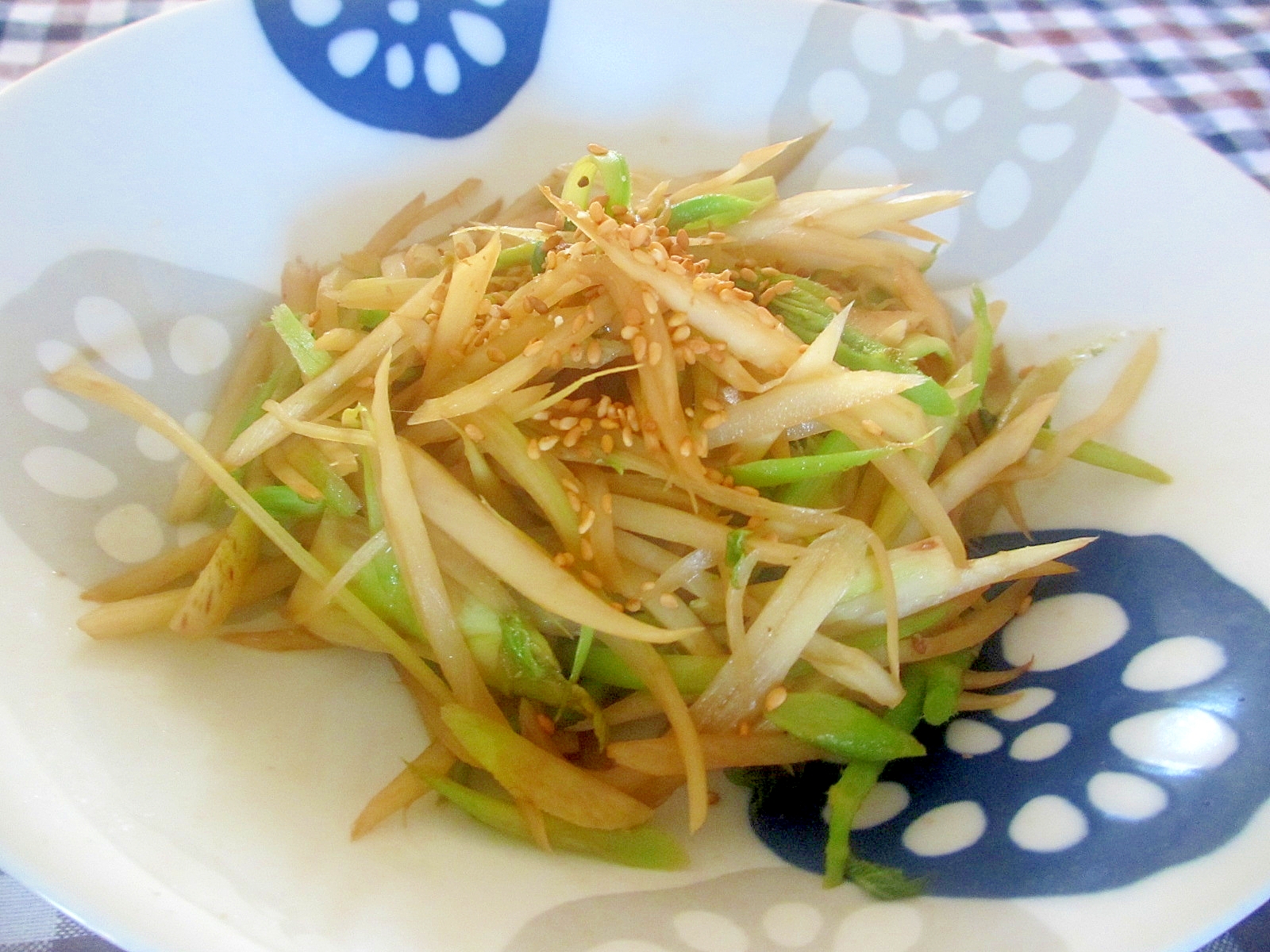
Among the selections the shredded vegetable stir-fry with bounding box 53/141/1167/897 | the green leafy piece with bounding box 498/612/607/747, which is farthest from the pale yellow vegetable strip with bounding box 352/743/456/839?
the green leafy piece with bounding box 498/612/607/747

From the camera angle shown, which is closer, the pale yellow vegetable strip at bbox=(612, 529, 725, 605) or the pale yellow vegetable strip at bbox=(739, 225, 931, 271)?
the pale yellow vegetable strip at bbox=(612, 529, 725, 605)

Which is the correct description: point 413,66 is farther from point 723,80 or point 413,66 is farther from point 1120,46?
point 1120,46

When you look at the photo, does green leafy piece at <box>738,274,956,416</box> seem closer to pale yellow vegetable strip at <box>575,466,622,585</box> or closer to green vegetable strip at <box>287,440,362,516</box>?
pale yellow vegetable strip at <box>575,466,622,585</box>

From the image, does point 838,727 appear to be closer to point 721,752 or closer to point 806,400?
point 721,752

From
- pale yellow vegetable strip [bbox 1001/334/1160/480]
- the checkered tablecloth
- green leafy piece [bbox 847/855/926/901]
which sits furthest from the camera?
the checkered tablecloth

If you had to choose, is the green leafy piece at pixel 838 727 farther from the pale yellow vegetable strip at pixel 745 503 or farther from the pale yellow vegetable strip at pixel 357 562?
the pale yellow vegetable strip at pixel 357 562

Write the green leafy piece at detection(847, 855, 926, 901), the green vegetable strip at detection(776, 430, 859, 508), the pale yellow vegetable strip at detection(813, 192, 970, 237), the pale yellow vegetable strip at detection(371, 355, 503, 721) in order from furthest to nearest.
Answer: the pale yellow vegetable strip at detection(813, 192, 970, 237) < the green vegetable strip at detection(776, 430, 859, 508) < the pale yellow vegetable strip at detection(371, 355, 503, 721) < the green leafy piece at detection(847, 855, 926, 901)

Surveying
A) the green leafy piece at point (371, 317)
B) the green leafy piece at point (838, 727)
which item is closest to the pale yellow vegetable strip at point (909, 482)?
the green leafy piece at point (838, 727)

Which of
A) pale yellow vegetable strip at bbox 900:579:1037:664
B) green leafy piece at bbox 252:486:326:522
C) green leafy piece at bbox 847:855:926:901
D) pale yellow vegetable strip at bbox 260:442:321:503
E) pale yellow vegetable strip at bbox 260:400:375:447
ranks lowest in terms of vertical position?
green leafy piece at bbox 847:855:926:901
